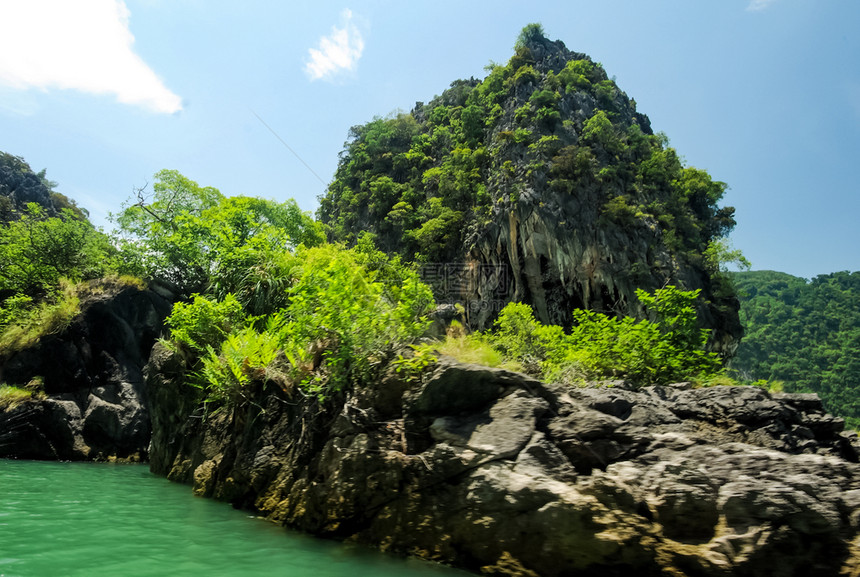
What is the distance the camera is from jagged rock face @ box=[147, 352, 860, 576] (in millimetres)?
3416

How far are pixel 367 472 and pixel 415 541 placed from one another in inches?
35.5

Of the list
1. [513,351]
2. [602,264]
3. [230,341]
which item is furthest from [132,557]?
[602,264]

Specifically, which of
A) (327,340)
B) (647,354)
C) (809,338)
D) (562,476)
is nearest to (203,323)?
(327,340)

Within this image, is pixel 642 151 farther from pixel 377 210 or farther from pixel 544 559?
pixel 544 559

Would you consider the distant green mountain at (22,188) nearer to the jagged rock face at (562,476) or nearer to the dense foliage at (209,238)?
the dense foliage at (209,238)

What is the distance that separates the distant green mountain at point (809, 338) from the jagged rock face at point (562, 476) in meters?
48.4

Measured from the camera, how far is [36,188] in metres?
37.0

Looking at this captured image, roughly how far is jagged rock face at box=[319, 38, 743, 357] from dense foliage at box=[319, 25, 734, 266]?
0.09 m

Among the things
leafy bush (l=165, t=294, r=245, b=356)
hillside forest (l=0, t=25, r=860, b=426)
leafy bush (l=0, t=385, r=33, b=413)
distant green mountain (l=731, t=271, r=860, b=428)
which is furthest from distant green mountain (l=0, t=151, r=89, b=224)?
distant green mountain (l=731, t=271, r=860, b=428)

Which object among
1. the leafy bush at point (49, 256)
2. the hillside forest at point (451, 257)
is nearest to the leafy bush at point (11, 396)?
the hillside forest at point (451, 257)

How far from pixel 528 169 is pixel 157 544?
24.8 meters

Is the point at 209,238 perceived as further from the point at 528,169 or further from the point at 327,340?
the point at 528,169

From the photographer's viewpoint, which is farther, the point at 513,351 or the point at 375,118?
the point at 375,118

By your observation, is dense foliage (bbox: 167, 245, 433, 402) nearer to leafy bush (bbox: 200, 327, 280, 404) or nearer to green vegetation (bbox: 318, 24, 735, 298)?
leafy bush (bbox: 200, 327, 280, 404)
